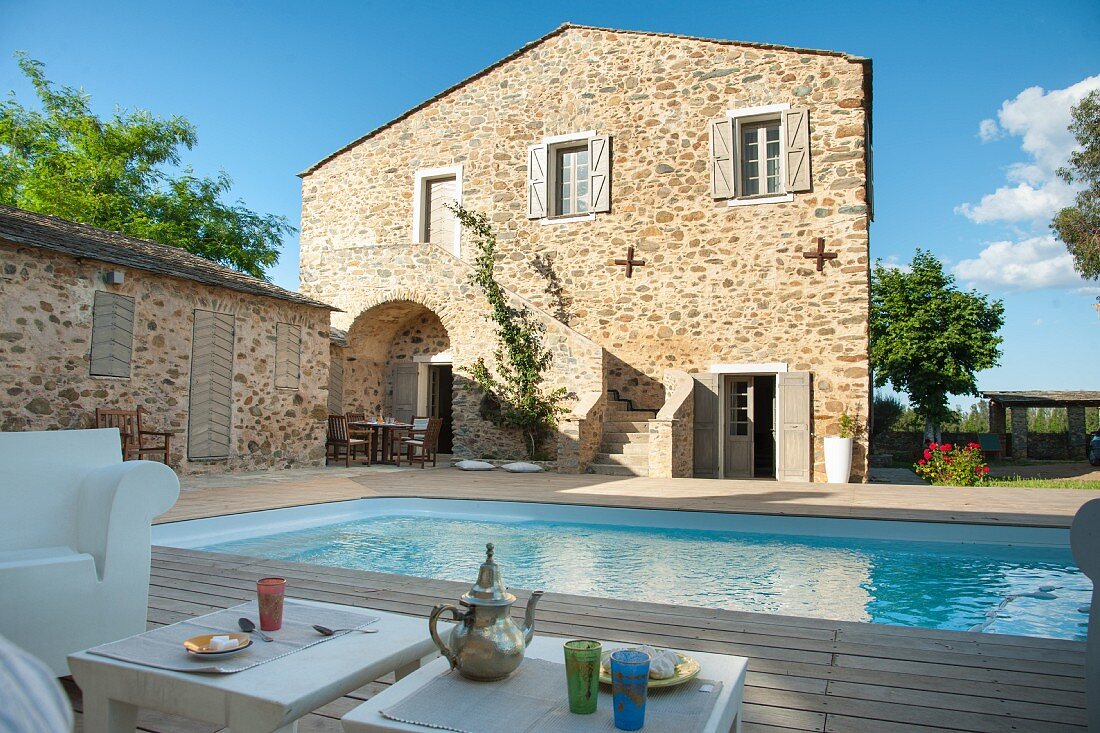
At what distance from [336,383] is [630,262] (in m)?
5.35

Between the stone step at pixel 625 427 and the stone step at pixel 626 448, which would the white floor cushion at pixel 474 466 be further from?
the stone step at pixel 625 427

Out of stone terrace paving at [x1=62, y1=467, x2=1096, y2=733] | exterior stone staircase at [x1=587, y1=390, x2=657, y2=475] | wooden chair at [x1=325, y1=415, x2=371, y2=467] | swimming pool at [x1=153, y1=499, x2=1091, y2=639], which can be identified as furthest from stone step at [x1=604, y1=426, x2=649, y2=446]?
stone terrace paving at [x1=62, y1=467, x2=1096, y2=733]

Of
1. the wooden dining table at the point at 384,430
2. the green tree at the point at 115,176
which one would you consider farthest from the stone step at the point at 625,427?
the green tree at the point at 115,176

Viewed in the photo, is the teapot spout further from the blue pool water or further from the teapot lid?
the blue pool water

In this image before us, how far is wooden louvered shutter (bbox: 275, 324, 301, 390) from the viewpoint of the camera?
10.4m

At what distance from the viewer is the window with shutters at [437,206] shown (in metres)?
13.6

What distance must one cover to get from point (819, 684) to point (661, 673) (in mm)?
1046

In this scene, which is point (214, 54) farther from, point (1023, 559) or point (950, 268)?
point (950, 268)

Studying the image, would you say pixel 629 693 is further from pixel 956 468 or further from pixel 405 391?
pixel 405 391

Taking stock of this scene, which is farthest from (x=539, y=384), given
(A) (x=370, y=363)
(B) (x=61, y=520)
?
(B) (x=61, y=520)

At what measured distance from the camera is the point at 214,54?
571 inches

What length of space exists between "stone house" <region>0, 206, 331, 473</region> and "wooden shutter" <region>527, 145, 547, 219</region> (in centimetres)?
397

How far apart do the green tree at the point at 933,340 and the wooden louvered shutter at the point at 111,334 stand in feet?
56.0

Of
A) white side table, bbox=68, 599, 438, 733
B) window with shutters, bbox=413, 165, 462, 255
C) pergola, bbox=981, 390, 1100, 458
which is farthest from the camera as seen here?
pergola, bbox=981, 390, 1100, 458
